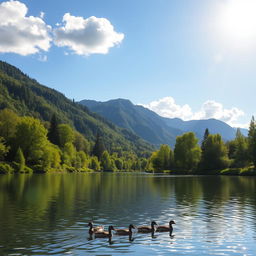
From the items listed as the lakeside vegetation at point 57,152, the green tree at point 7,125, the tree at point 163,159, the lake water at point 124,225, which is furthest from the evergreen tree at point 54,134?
the lake water at point 124,225

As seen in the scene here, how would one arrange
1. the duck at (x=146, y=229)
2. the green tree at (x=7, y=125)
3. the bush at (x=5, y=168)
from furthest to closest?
the green tree at (x=7, y=125) < the bush at (x=5, y=168) < the duck at (x=146, y=229)

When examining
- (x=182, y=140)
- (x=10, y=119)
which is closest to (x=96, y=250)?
(x=10, y=119)

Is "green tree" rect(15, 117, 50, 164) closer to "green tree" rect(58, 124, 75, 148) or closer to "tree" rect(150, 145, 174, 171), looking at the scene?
"green tree" rect(58, 124, 75, 148)

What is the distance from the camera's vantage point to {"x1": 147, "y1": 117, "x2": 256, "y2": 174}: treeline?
133375 mm

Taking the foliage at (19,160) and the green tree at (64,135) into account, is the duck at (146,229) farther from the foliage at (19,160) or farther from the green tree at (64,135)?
the green tree at (64,135)

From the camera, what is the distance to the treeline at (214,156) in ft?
438

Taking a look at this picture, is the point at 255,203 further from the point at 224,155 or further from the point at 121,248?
the point at 224,155

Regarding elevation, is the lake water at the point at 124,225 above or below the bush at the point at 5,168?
below

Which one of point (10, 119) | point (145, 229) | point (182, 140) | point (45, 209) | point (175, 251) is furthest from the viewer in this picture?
point (182, 140)

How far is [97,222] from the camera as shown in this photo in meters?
28.1

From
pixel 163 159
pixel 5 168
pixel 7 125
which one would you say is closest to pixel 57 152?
pixel 7 125

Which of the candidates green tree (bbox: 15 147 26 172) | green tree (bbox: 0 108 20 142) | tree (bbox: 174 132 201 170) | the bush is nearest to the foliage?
green tree (bbox: 15 147 26 172)

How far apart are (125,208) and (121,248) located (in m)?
16.6

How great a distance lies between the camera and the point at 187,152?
152750 mm
